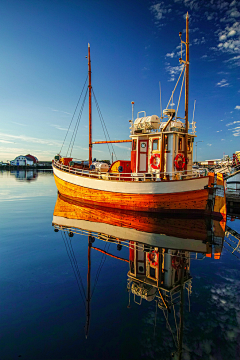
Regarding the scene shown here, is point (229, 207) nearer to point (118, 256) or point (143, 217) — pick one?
point (143, 217)

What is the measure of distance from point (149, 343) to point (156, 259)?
165 inches

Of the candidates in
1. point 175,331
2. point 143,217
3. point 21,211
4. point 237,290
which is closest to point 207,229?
point 143,217

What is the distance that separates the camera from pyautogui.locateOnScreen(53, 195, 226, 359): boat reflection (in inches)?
227

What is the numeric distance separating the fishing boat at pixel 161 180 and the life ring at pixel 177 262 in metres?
7.56

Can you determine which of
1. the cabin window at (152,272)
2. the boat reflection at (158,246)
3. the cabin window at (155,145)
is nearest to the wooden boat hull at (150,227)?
the boat reflection at (158,246)

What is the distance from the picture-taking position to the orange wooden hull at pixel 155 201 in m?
15.7

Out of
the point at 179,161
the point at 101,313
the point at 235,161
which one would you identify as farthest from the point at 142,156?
the point at 101,313

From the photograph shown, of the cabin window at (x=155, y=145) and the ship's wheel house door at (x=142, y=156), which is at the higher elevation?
the cabin window at (x=155, y=145)

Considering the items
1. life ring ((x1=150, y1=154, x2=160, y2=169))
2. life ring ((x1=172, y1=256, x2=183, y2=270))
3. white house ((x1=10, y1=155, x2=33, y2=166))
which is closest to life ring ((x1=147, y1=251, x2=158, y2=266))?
life ring ((x1=172, y1=256, x2=183, y2=270))

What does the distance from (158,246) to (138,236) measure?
1.79 meters

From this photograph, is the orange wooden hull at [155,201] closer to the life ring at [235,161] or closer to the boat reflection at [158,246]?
the boat reflection at [158,246]

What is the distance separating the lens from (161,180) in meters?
16.2

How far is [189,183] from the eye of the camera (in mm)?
15406

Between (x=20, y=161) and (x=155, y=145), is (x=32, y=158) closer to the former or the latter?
(x=20, y=161)
